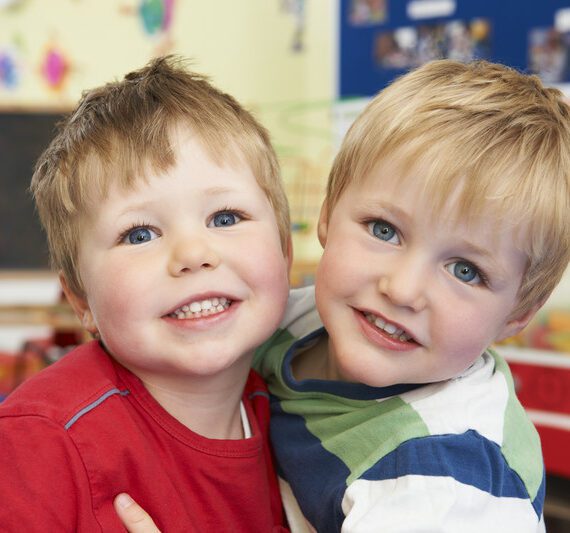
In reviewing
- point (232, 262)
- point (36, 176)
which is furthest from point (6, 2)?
point (232, 262)

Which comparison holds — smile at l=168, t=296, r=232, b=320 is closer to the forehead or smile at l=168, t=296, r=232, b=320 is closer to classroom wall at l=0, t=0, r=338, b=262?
the forehead

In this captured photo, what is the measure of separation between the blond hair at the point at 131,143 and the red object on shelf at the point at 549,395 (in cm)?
167

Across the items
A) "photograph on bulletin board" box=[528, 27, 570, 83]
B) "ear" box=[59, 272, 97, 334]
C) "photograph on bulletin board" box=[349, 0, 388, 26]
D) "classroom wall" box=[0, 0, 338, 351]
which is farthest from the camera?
"classroom wall" box=[0, 0, 338, 351]

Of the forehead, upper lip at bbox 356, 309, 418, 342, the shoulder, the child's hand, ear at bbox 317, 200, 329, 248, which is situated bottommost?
the child's hand

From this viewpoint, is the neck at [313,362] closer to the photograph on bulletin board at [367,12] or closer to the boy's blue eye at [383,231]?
the boy's blue eye at [383,231]

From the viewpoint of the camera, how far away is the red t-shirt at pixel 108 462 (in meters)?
0.80

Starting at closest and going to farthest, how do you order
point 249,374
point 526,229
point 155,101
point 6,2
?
point 526,229, point 155,101, point 249,374, point 6,2

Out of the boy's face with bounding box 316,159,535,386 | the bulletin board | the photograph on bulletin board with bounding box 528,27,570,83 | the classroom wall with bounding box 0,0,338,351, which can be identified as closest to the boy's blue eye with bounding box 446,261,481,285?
the boy's face with bounding box 316,159,535,386

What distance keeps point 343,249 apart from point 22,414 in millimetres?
423

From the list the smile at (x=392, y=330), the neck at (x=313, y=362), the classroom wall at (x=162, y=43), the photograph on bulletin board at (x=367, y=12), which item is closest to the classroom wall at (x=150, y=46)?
the classroom wall at (x=162, y=43)

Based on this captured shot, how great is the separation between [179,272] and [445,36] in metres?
2.28

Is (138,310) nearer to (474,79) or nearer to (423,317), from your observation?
(423,317)

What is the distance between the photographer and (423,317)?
0.83 metres

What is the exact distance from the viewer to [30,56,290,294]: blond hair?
915 millimetres
